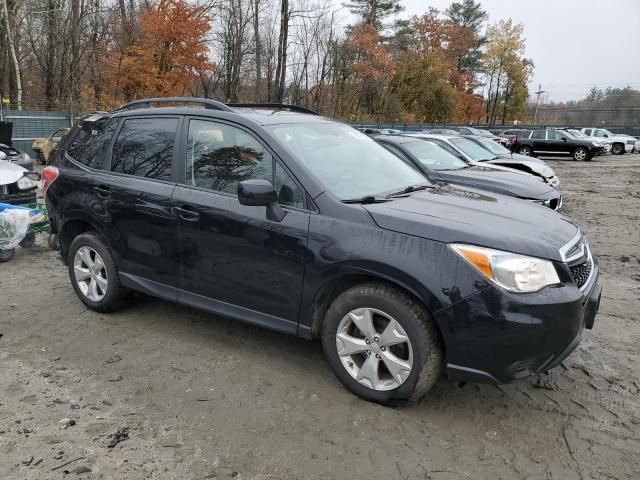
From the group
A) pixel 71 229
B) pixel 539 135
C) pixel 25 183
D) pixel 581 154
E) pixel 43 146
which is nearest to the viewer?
pixel 71 229

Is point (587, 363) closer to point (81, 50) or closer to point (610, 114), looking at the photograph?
point (81, 50)

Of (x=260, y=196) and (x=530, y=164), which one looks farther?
(x=530, y=164)

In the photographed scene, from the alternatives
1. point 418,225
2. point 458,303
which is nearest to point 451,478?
point 458,303

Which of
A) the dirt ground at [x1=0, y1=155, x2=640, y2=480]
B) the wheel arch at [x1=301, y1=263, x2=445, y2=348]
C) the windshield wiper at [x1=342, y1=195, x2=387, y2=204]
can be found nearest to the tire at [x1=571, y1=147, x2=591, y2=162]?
the dirt ground at [x1=0, y1=155, x2=640, y2=480]

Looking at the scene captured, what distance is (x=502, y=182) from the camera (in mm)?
7836

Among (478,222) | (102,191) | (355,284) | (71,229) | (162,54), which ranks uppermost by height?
(162,54)

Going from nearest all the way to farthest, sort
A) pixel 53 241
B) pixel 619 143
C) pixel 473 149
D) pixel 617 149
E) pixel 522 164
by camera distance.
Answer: pixel 53 241 < pixel 522 164 < pixel 473 149 < pixel 619 143 < pixel 617 149

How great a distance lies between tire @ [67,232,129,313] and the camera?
4.35 meters

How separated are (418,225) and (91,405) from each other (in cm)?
229

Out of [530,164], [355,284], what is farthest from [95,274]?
[530,164]

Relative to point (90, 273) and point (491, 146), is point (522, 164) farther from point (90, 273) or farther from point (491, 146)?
point (90, 273)

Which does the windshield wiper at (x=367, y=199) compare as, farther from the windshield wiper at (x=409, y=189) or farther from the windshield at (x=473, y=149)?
the windshield at (x=473, y=149)

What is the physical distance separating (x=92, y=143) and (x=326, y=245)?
270cm

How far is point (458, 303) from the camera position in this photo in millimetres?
2748
